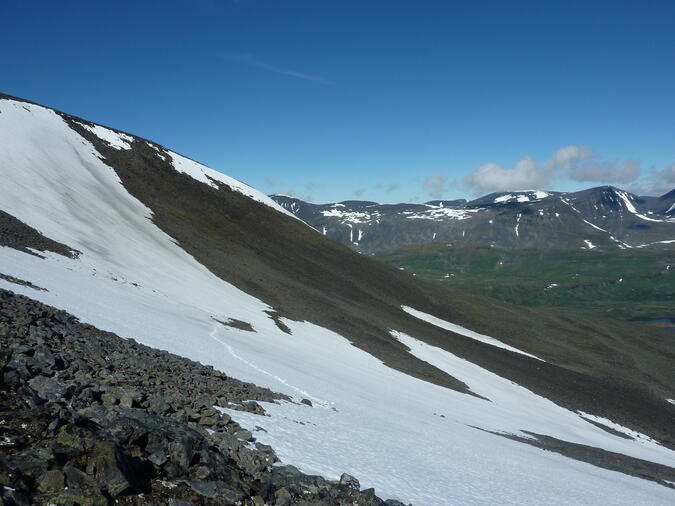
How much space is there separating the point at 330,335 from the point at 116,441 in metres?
37.7

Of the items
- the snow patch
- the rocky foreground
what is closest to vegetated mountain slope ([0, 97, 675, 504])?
the snow patch

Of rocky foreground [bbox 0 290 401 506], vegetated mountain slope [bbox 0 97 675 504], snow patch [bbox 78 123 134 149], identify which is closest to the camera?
rocky foreground [bbox 0 290 401 506]

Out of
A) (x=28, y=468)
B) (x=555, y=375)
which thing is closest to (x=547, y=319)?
(x=555, y=375)

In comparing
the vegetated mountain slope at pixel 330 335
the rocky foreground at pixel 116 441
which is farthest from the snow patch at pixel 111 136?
the rocky foreground at pixel 116 441

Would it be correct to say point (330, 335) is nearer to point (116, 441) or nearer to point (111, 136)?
point (116, 441)

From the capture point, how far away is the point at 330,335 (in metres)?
45.2

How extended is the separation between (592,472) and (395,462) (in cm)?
1615

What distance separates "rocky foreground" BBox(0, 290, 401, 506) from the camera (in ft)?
21.9

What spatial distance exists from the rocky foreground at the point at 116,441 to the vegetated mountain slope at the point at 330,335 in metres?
1.96

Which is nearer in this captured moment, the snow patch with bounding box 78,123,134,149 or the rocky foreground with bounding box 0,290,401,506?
the rocky foreground with bounding box 0,290,401,506

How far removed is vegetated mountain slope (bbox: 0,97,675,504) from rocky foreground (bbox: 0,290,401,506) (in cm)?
196

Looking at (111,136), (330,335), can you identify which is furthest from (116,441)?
(111,136)

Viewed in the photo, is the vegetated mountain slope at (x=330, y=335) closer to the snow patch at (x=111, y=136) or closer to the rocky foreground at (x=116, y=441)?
the snow patch at (x=111, y=136)

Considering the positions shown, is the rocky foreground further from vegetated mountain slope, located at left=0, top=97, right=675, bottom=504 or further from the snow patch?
→ the snow patch
